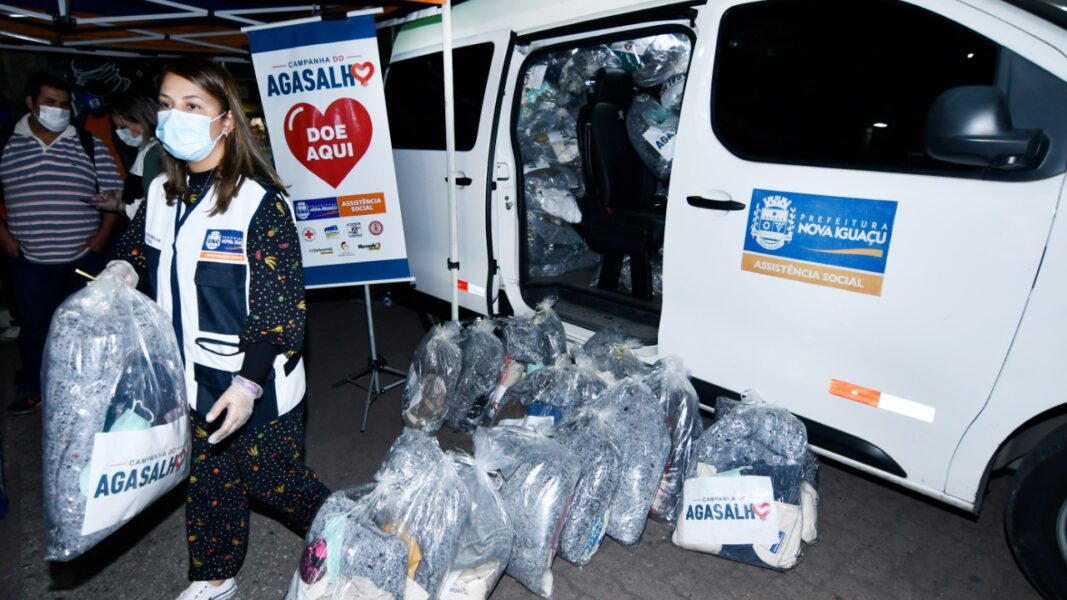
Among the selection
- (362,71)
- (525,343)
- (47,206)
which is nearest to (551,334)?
(525,343)

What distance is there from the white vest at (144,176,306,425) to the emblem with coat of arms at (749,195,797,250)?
5.81 feet

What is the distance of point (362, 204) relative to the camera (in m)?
3.45

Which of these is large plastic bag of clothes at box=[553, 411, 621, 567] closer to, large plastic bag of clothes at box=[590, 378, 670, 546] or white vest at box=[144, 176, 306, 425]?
large plastic bag of clothes at box=[590, 378, 670, 546]

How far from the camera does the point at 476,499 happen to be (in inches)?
84.8

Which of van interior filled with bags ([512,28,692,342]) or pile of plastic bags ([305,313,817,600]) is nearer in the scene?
pile of plastic bags ([305,313,817,600])

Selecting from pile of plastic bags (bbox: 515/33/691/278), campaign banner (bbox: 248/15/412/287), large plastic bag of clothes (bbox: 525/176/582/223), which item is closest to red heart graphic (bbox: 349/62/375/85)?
campaign banner (bbox: 248/15/412/287)

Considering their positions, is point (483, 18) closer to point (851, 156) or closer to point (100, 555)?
point (851, 156)

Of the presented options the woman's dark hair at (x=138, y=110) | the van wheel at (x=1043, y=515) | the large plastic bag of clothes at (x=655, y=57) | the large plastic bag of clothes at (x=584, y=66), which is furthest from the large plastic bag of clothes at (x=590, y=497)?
the woman's dark hair at (x=138, y=110)

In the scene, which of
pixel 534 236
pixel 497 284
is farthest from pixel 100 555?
pixel 534 236

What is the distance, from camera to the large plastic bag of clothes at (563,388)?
111 inches

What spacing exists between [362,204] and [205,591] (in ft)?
6.70

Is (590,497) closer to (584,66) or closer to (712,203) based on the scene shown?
(712,203)

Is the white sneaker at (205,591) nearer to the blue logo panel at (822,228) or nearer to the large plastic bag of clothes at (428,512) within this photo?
the large plastic bag of clothes at (428,512)

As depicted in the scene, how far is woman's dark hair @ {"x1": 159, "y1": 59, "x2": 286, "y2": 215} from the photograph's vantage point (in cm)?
183
